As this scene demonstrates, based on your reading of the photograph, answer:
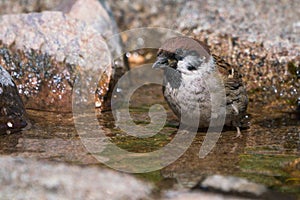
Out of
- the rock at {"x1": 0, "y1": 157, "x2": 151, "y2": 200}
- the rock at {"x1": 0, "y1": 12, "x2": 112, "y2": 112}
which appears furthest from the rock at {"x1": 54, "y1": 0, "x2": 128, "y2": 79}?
the rock at {"x1": 0, "y1": 157, "x2": 151, "y2": 200}

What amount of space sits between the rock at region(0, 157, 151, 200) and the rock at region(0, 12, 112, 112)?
1.99m

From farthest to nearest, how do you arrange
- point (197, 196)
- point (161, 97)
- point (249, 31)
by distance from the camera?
point (249, 31)
point (161, 97)
point (197, 196)

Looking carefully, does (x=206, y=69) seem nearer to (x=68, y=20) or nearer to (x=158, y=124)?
(x=158, y=124)

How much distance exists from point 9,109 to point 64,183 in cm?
153

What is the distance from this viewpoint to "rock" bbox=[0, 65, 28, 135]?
16.6ft

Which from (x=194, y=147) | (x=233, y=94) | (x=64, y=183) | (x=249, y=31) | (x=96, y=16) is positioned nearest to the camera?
(x=64, y=183)

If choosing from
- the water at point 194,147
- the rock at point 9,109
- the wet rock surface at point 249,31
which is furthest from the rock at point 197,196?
the wet rock surface at point 249,31

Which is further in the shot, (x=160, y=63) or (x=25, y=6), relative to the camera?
(x=25, y=6)

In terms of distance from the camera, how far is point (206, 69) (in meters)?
5.11

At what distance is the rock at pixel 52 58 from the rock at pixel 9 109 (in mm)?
677

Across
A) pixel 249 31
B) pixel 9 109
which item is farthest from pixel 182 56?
pixel 249 31

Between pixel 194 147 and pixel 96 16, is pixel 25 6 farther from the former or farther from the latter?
pixel 194 147

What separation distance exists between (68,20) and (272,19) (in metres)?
2.59

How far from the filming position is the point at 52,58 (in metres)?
6.30
